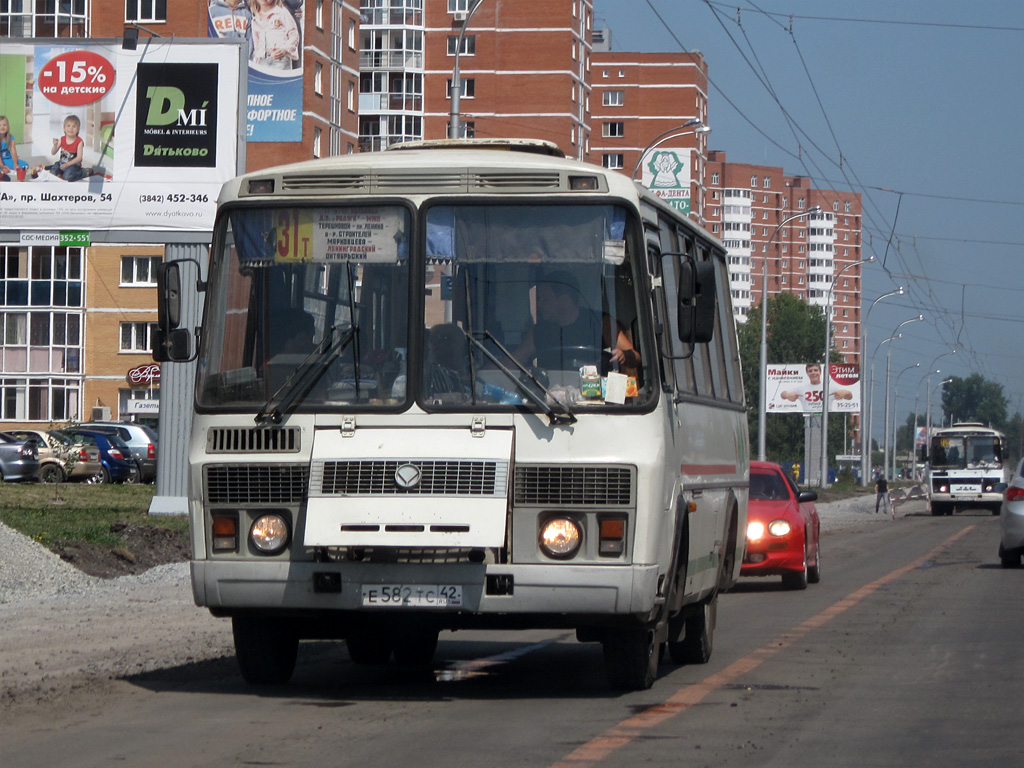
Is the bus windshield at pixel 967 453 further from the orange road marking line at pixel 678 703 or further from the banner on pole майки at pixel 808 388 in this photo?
the orange road marking line at pixel 678 703

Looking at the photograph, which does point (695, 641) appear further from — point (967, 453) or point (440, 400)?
point (967, 453)

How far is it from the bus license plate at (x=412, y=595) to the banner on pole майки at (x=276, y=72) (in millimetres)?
26760

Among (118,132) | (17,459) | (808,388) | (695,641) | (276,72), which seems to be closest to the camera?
(695,641)

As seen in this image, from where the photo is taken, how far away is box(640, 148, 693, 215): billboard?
36.8 metres

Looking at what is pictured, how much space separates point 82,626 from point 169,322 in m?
4.82

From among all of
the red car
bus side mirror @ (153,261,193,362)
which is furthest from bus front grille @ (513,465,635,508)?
the red car

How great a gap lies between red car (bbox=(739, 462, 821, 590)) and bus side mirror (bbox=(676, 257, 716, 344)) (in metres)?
10.8

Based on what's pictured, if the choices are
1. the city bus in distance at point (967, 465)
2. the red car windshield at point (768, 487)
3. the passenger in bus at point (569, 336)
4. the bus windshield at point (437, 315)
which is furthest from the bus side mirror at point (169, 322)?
the city bus in distance at point (967, 465)

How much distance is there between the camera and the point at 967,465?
58.2 meters

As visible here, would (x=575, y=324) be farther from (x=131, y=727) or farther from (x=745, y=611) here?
(x=745, y=611)

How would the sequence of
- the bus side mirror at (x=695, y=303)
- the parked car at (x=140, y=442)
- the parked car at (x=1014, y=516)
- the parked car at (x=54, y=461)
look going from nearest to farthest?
the bus side mirror at (x=695, y=303) < the parked car at (x=1014, y=516) < the parked car at (x=54, y=461) < the parked car at (x=140, y=442)

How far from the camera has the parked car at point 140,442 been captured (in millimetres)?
47781

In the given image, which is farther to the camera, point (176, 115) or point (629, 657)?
point (176, 115)

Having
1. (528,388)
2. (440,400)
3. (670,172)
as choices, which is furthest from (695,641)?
(670,172)
